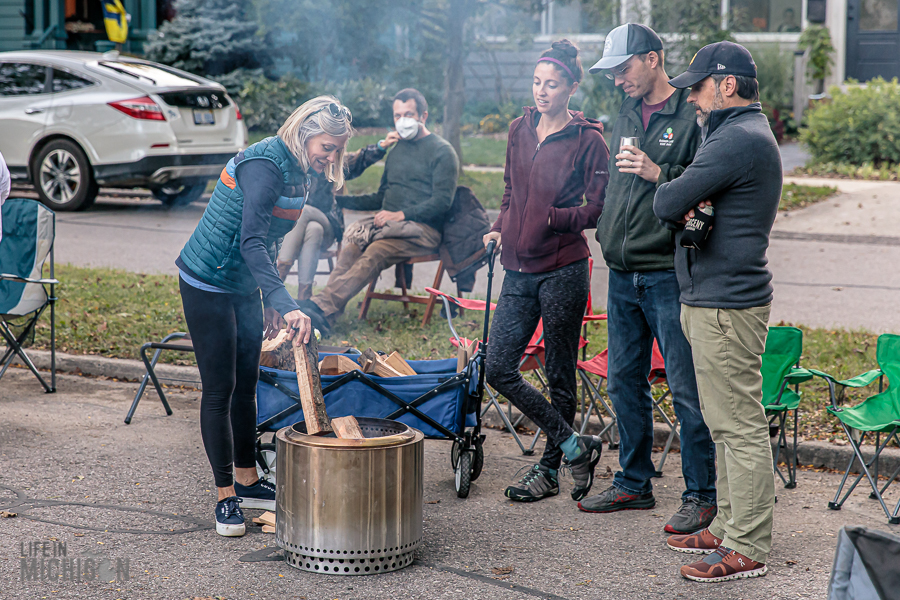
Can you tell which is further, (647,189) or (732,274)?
(647,189)

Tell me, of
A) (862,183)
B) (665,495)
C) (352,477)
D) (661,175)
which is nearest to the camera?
(352,477)

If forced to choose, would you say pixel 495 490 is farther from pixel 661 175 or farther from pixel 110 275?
pixel 110 275

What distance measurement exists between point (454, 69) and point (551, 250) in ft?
32.4

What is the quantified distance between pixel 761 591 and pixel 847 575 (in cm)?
180

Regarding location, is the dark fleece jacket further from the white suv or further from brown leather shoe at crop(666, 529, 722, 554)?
the white suv

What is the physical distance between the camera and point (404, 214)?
7.07m

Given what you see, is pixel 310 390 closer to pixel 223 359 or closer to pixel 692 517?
pixel 223 359

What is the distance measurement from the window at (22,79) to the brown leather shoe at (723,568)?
1136cm

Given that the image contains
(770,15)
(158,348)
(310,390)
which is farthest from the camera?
(770,15)

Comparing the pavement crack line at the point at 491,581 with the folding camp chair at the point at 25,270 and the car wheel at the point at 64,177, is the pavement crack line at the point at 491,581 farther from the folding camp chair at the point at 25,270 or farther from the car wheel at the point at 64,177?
the car wheel at the point at 64,177

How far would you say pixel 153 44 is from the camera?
772 inches

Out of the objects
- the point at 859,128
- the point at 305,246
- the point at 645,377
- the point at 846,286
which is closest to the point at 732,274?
the point at 645,377

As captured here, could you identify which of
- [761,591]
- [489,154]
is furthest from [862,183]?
[761,591]

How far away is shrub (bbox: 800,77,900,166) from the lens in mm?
15031
